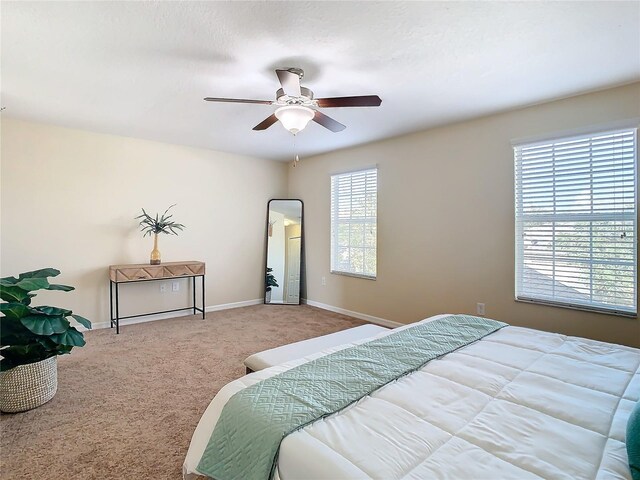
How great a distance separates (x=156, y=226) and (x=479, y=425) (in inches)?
164

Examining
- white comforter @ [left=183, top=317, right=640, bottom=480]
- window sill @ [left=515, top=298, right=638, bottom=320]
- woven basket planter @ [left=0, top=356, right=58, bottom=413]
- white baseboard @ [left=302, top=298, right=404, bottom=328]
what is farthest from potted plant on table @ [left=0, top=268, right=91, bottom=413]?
window sill @ [left=515, top=298, right=638, bottom=320]

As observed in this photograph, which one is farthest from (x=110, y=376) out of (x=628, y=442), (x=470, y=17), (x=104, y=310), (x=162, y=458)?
(x=470, y=17)

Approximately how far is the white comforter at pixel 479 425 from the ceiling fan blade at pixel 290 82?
66.3 inches

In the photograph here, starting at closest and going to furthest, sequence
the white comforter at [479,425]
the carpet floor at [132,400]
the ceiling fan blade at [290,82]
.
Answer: the white comforter at [479,425] → the carpet floor at [132,400] → the ceiling fan blade at [290,82]

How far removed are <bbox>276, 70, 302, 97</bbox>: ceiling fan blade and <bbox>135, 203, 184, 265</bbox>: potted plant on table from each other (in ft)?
9.44

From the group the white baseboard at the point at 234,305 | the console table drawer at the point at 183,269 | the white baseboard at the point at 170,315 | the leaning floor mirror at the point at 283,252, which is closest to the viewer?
the white baseboard at the point at 170,315

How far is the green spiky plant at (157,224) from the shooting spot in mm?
4296

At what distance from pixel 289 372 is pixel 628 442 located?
1.20 m

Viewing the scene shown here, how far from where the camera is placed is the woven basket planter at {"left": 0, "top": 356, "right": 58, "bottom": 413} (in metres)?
2.15

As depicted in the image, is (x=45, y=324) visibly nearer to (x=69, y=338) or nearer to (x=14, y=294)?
(x=69, y=338)

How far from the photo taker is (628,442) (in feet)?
3.18

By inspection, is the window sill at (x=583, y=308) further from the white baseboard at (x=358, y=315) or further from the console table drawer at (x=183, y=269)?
the console table drawer at (x=183, y=269)

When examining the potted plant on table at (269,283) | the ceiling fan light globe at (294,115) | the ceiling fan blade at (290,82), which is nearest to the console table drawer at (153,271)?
the potted plant on table at (269,283)

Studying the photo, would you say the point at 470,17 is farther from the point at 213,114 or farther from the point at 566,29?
the point at 213,114
